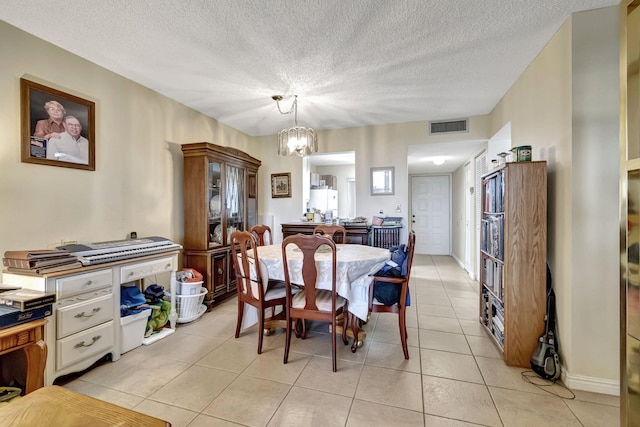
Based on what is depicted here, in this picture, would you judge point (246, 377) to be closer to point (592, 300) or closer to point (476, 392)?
point (476, 392)

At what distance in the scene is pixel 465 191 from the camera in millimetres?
5594

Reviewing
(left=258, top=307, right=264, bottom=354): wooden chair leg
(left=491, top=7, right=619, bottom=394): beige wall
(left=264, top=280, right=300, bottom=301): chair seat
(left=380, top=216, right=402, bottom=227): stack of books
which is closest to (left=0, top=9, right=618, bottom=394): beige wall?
Result: (left=491, top=7, right=619, bottom=394): beige wall

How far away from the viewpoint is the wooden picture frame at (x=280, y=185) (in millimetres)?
4961

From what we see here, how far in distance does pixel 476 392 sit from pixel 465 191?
4.49 metres

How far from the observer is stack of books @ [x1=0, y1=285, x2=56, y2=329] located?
1533 mm

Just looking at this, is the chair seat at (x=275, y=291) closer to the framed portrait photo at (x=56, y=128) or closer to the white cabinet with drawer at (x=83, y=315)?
the white cabinet with drawer at (x=83, y=315)

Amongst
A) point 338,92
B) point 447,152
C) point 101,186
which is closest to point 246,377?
point 101,186

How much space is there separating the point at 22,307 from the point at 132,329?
973 millimetres

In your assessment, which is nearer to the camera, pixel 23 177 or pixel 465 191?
pixel 23 177

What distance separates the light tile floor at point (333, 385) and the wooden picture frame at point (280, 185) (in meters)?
2.65

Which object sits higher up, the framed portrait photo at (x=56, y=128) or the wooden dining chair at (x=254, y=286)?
the framed portrait photo at (x=56, y=128)

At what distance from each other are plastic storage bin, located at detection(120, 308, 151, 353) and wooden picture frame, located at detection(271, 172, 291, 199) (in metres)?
2.89

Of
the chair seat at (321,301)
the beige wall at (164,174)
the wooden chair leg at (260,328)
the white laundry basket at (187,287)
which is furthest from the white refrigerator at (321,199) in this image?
the wooden chair leg at (260,328)

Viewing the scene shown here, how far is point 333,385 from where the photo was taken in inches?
76.4
